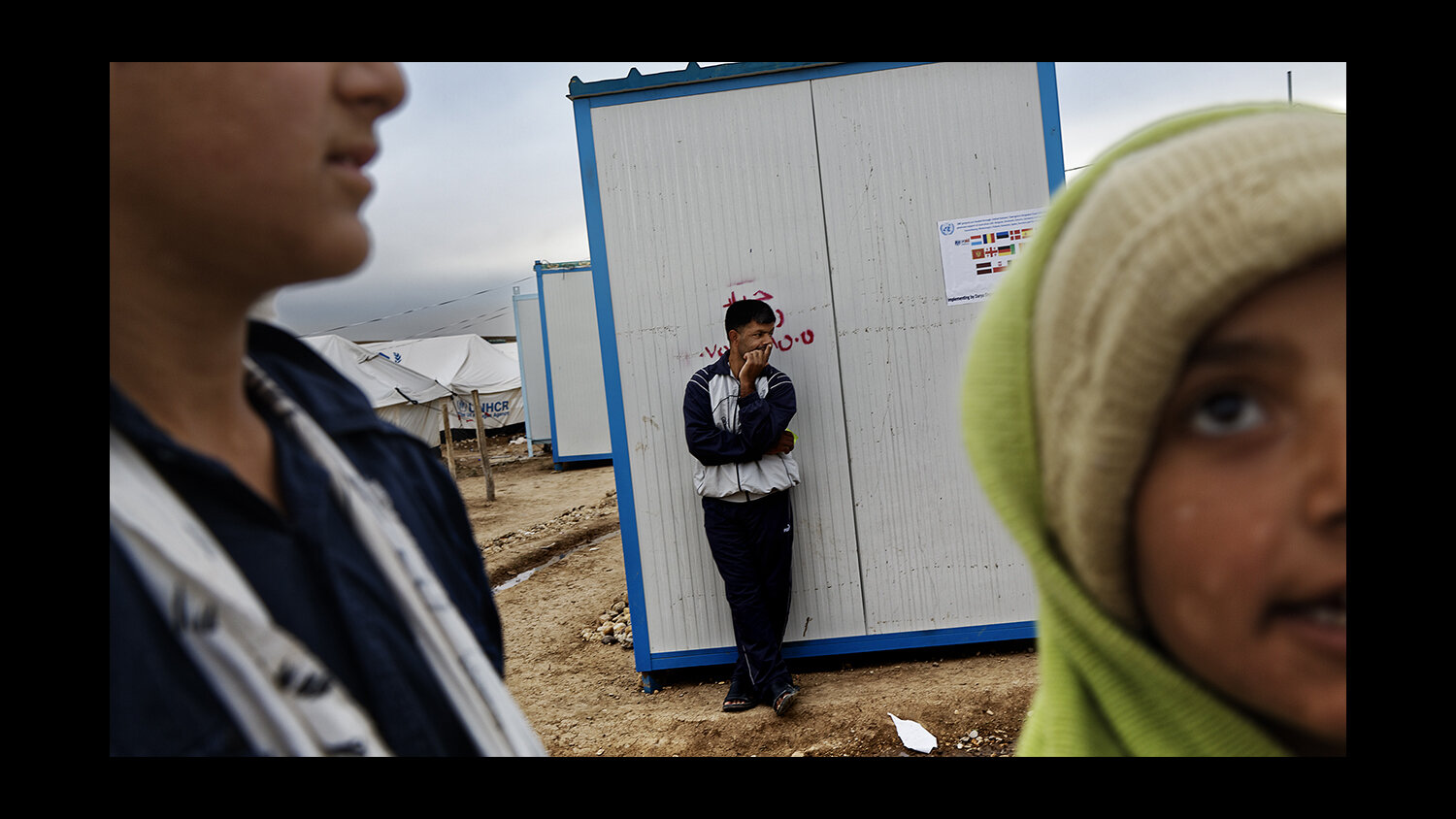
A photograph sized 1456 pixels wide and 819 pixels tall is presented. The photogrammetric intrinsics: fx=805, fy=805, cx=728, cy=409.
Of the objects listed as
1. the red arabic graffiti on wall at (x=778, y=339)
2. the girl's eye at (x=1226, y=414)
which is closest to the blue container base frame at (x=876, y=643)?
the red arabic graffiti on wall at (x=778, y=339)

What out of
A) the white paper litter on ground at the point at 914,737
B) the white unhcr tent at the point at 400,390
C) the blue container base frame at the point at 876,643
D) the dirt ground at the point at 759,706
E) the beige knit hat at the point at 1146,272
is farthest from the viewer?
the white unhcr tent at the point at 400,390

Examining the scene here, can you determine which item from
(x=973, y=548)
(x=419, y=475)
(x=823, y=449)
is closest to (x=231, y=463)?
(x=419, y=475)

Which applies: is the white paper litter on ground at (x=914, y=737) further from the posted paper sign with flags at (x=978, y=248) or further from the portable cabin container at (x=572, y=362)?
the portable cabin container at (x=572, y=362)

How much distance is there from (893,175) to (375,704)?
147 inches

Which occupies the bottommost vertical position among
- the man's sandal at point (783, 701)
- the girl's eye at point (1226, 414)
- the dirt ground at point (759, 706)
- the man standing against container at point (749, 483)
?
the dirt ground at point (759, 706)

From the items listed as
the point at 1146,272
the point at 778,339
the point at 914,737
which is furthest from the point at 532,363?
the point at 1146,272

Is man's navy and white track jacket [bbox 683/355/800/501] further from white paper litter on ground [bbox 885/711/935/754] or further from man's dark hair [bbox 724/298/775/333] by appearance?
white paper litter on ground [bbox 885/711/935/754]

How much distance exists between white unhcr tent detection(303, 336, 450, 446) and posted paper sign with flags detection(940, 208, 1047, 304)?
2633mm

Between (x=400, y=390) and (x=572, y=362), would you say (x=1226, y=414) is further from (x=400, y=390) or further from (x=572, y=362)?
(x=572, y=362)

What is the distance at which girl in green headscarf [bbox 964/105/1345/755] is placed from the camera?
0.66m

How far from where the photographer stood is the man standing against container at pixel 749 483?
3783 mm

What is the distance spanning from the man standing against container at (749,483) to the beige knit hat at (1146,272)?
2.95 m

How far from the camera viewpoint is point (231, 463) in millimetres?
682

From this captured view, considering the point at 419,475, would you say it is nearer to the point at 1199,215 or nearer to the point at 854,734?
the point at 1199,215
